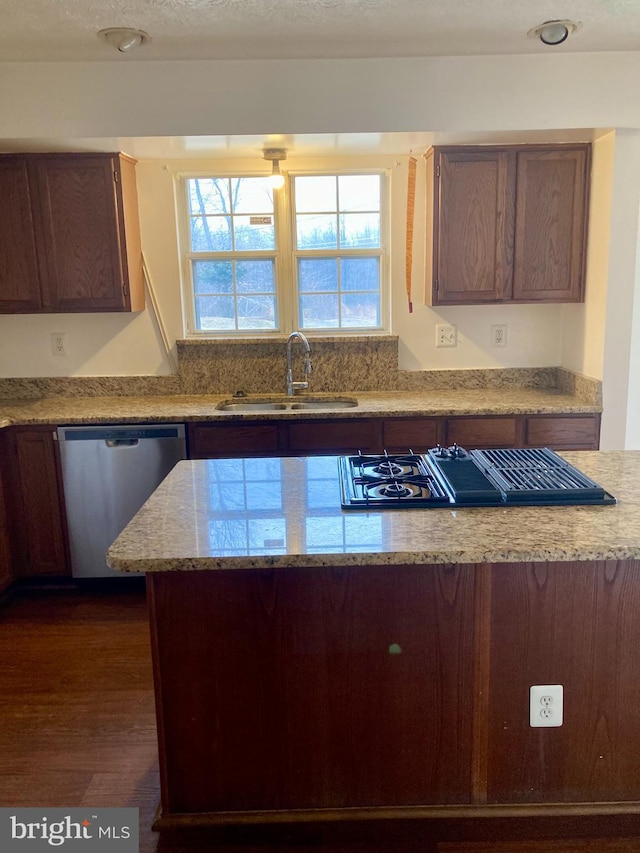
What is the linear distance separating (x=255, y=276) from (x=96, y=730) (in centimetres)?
244

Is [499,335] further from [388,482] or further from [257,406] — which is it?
[388,482]

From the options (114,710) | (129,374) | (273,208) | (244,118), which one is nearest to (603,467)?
(114,710)

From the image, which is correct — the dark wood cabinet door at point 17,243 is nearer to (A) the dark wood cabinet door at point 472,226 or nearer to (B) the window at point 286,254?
(B) the window at point 286,254

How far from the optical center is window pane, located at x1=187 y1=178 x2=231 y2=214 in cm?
346

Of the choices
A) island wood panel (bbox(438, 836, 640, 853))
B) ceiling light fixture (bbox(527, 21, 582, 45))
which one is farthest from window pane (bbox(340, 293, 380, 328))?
island wood panel (bbox(438, 836, 640, 853))

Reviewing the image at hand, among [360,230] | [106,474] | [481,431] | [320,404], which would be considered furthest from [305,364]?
[106,474]

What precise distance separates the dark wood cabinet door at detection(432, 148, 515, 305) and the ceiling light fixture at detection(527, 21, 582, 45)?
57cm

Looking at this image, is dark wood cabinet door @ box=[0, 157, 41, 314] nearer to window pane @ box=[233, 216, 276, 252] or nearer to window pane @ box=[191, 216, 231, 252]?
window pane @ box=[191, 216, 231, 252]

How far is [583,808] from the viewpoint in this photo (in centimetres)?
161

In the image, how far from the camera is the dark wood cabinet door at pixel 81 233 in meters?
3.03

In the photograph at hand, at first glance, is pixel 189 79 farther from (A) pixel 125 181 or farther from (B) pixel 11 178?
(B) pixel 11 178

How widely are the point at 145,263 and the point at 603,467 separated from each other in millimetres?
2657

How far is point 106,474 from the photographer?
119 inches

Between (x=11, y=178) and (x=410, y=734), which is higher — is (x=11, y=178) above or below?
above
